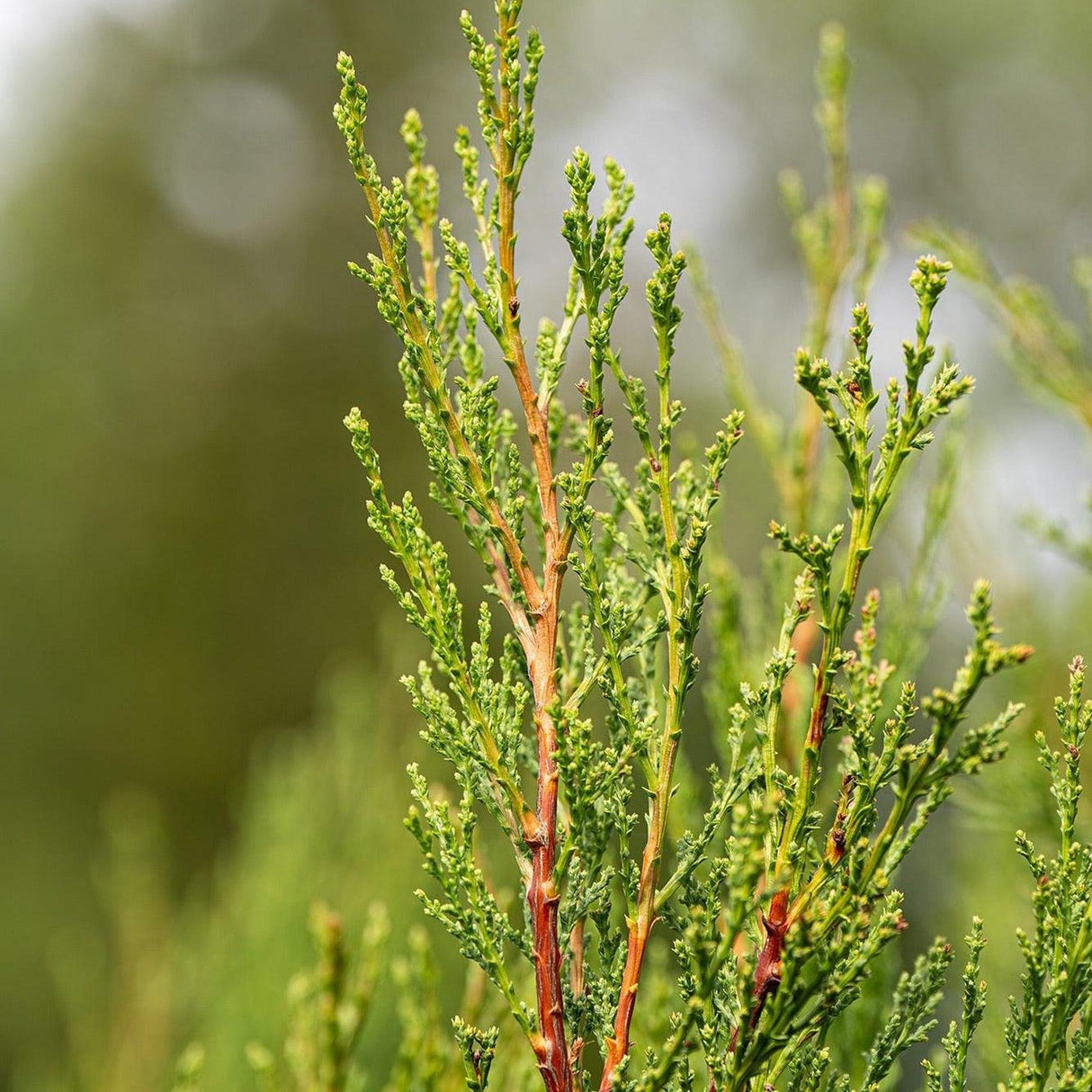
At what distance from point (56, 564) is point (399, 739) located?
12.0 meters

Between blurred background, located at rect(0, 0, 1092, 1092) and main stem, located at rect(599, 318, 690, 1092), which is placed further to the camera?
blurred background, located at rect(0, 0, 1092, 1092)

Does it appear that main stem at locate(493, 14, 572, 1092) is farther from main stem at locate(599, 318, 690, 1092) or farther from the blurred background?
the blurred background

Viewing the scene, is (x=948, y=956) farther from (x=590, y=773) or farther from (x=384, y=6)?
(x=384, y=6)

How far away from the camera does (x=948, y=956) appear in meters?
1.28

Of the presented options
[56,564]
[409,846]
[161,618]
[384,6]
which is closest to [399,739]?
[409,846]

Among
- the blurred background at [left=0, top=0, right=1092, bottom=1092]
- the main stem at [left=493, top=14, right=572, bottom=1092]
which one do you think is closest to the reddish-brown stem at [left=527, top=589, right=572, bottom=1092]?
the main stem at [left=493, top=14, right=572, bottom=1092]

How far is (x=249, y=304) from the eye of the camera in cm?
1576

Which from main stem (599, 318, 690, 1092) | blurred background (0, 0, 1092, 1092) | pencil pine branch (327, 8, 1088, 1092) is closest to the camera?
pencil pine branch (327, 8, 1088, 1092)

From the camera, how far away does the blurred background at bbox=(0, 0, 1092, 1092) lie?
43.2 feet

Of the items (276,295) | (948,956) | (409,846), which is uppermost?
(276,295)

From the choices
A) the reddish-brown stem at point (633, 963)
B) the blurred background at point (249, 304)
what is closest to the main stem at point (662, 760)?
the reddish-brown stem at point (633, 963)

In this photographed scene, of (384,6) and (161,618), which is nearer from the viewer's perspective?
(161,618)

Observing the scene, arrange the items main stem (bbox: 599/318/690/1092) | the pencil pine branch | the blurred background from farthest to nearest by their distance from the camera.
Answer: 1. the blurred background
2. main stem (bbox: 599/318/690/1092)
3. the pencil pine branch

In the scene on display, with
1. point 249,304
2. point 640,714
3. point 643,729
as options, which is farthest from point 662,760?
point 249,304
